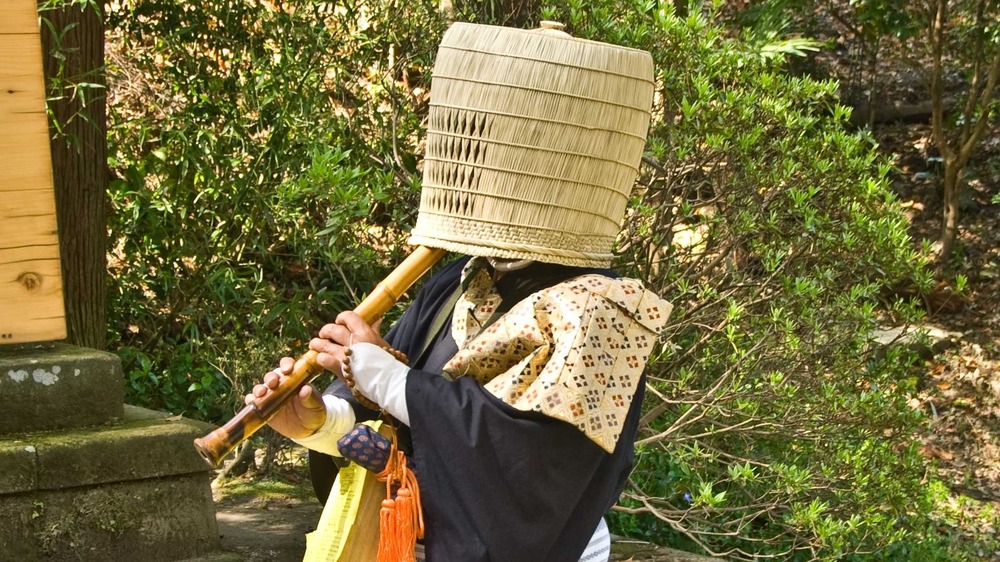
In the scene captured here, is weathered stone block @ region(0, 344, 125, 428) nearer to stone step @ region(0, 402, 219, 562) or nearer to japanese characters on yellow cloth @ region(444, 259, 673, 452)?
stone step @ region(0, 402, 219, 562)

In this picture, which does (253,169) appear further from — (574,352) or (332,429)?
(574,352)

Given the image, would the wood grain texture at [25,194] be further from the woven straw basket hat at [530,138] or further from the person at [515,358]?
the woven straw basket hat at [530,138]

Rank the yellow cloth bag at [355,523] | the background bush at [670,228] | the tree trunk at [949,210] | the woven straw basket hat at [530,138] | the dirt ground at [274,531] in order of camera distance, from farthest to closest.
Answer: the tree trunk at [949,210] < the background bush at [670,228] < the dirt ground at [274,531] < the yellow cloth bag at [355,523] < the woven straw basket hat at [530,138]

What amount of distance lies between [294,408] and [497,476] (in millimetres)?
485

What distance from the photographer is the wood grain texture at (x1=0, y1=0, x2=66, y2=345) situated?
3229mm

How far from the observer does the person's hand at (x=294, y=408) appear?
241cm

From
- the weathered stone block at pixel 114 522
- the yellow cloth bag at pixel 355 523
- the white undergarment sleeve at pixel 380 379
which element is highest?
the white undergarment sleeve at pixel 380 379

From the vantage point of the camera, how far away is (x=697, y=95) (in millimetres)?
4266

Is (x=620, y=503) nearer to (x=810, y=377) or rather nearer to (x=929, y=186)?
(x=810, y=377)

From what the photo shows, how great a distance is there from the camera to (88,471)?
129 inches

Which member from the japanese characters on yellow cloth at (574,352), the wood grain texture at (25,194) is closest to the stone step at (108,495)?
the wood grain texture at (25,194)

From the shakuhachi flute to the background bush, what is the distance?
1.46m

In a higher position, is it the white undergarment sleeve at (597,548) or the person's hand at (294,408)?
the person's hand at (294,408)

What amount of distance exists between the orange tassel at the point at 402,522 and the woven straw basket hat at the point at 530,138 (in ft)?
1.76
